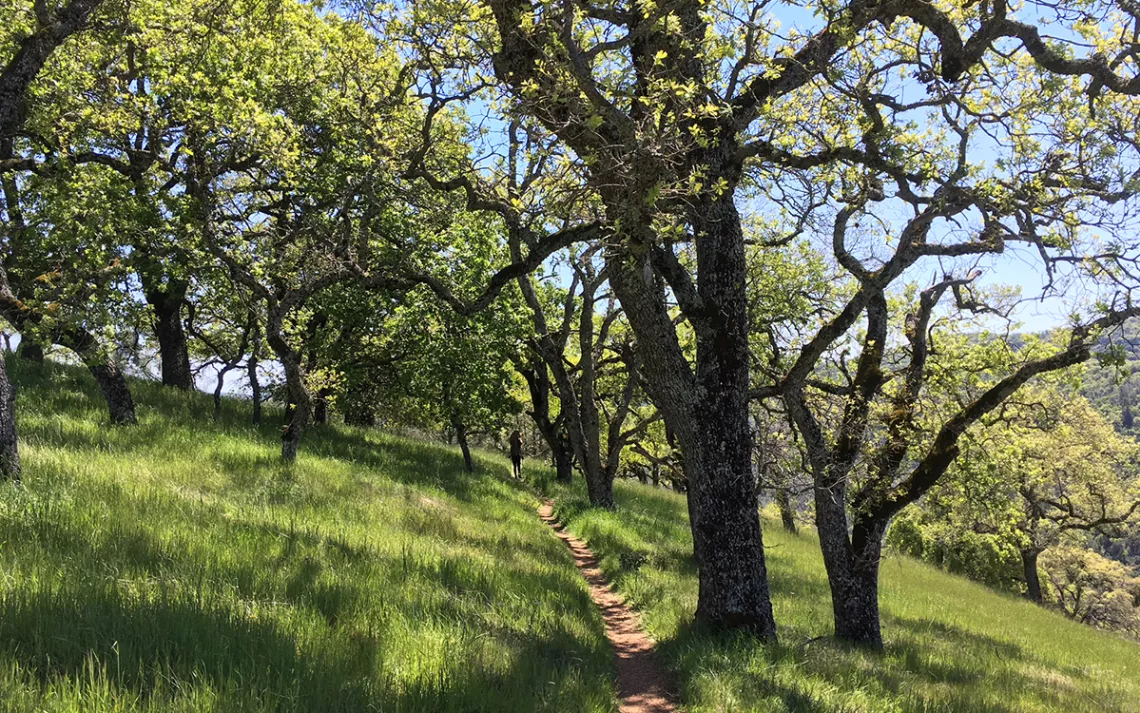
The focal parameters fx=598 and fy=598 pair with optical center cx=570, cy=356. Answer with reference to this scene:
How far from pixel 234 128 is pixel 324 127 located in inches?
143

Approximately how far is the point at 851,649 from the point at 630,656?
334 cm

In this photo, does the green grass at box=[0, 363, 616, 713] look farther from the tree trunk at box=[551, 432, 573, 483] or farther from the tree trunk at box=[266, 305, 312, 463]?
the tree trunk at box=[551, 432, 573, 483]

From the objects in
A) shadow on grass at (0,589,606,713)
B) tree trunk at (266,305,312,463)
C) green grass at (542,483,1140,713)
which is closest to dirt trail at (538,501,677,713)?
green grass at (542,483,1140,713)

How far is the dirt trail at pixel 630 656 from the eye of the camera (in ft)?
18.3

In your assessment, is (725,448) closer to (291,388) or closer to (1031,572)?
(291,388)

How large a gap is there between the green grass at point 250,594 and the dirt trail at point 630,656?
32cm

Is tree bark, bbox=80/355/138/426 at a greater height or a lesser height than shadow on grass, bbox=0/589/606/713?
greater

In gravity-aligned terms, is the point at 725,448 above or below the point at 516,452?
above

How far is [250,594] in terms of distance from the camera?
4.74 metres

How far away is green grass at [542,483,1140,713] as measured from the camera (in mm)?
5820

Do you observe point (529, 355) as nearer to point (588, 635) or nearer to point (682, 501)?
point (682, 501)

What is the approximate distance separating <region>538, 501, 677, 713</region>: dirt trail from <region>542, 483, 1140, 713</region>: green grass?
0.18 meters

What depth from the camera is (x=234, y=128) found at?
10898mm

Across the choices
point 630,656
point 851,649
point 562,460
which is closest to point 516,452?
point 562,460
